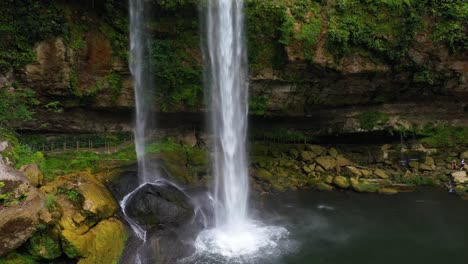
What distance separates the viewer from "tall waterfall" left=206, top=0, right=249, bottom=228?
16062 mm

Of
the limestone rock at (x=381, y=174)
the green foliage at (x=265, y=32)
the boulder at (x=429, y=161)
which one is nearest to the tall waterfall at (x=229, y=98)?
the green foliage at (x=265, y=32)

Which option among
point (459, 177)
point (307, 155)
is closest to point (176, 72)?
point (307, 155)

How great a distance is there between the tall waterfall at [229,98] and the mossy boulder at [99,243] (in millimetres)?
4781

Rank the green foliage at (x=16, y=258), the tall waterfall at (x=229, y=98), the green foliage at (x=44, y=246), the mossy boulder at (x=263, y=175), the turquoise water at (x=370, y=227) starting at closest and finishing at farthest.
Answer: the green foliage at (x=16, y=258), the green foliage at (x=44, y=246), the turquoise water at (x=370, y=227), the tall waterfall at (x=229, y=98), the mossy boulder at (x=263, y=175)

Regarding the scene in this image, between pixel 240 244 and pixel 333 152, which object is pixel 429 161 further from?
pixel 240 244

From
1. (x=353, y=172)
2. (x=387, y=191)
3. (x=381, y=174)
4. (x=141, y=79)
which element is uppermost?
(x=141, y=79)

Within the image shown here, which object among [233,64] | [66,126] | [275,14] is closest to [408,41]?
[275,14]

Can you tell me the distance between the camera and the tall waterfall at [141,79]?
A: 15492mm

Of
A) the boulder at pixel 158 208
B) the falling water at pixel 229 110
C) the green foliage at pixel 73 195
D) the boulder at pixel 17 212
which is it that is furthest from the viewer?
the falling water at pixel 229 110

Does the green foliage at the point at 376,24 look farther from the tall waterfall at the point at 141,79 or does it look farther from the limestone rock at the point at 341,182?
the tall waterfall at the point at 141,79

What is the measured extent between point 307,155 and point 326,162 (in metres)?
1.09

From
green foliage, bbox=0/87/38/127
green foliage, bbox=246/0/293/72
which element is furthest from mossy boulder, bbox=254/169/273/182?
green foliage, bbox=0/87/38/127

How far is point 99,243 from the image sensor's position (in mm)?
10453

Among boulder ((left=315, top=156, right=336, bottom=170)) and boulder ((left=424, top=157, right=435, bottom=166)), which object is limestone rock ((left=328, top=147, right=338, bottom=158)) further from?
boulder ((left=424, top=157, right=435, bottom=166))
